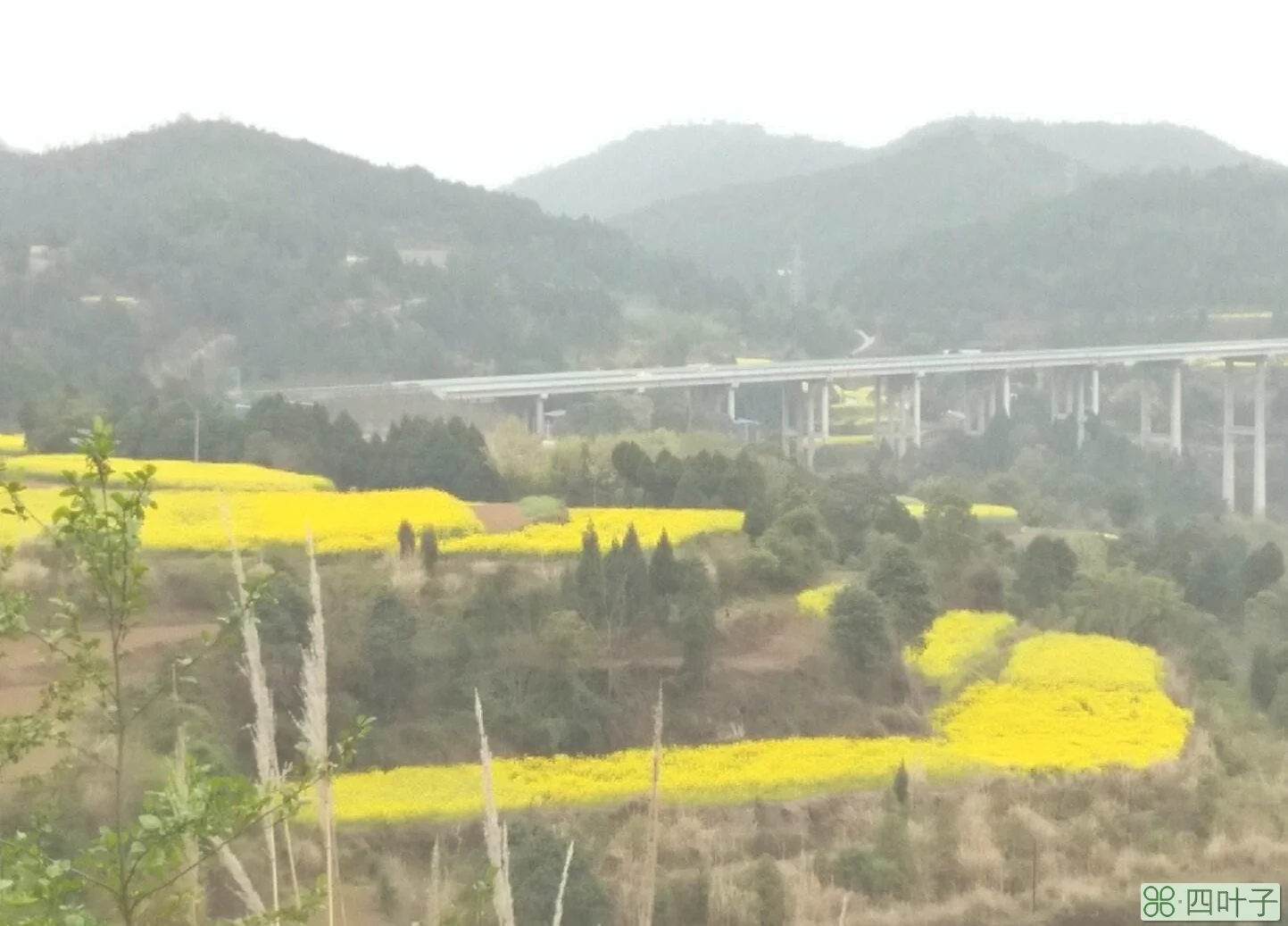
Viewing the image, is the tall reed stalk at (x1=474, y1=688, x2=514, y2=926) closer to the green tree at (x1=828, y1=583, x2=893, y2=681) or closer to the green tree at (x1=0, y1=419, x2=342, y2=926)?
the green tree at (x1=0, y1=419, x2=342, y2=926)

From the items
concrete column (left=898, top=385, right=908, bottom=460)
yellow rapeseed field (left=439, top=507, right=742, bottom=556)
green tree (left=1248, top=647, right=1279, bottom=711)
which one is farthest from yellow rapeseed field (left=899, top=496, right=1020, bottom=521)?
concrete column (left=898, top=385, right=908, bottom=460)

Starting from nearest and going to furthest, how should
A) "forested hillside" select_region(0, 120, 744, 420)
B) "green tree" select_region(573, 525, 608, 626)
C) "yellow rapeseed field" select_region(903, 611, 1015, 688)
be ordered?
"green tree" select_region(573, 525, 608, 626)
"yellow rapeseed field" select_region(903, 611, 1015, 688)
"forested hillside" select_region(0, 120, 744, 420)

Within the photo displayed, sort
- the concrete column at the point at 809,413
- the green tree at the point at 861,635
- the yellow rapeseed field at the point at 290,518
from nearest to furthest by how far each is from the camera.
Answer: the green tree at the point at 861,635
the yellow rapeseed field at the point at 290,518
the concrete column at the point at 809,413

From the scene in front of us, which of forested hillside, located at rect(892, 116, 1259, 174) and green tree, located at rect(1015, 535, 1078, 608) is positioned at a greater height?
forested hillside, located at rect(892, 116, 1259, 174)

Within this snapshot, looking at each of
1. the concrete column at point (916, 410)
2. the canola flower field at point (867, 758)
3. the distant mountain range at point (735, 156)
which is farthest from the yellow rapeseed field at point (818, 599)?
the distant mountain range at point (735, 156)

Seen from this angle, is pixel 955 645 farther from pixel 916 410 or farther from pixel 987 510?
pixel 916 410

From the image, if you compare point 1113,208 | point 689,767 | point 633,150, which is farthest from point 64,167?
point 633,150

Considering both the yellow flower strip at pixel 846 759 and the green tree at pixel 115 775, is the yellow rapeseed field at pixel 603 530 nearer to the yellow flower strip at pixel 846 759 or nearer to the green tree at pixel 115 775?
the yellow flower strip at pixel 846 759
